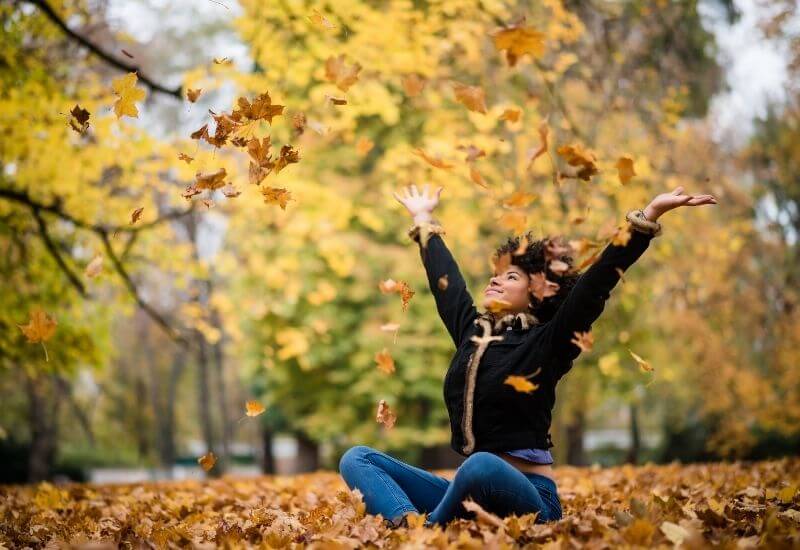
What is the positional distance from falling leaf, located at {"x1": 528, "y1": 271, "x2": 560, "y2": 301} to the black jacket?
0.50 ft

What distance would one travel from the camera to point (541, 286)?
9.64 feet

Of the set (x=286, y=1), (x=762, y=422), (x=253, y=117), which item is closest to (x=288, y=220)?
(x=286, y=1)

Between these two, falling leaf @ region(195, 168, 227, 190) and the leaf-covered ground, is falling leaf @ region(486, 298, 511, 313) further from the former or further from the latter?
falling leaf @ region(195, 168, 227, 190)

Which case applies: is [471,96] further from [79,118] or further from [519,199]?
[79,118]

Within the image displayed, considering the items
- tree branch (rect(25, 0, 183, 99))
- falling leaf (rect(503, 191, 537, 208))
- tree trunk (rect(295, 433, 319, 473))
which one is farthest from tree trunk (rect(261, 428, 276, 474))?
falling leaf (rect(503, 191, 537, 208))

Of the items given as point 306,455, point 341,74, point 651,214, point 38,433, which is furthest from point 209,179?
point 306,455

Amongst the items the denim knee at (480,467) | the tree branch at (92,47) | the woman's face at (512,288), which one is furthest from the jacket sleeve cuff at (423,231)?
the tree branch at (92,47)

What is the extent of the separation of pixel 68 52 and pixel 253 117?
5.89 m

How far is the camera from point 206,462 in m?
3.16

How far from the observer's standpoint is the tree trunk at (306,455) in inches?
591

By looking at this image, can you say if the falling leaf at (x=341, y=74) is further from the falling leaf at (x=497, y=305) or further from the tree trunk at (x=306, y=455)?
the tree trunk at (x=306, y=455)

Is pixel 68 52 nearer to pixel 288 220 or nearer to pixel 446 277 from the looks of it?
pixel 288 220

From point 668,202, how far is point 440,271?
1.04 meters

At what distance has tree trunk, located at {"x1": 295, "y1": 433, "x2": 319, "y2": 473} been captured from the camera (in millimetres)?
15000
